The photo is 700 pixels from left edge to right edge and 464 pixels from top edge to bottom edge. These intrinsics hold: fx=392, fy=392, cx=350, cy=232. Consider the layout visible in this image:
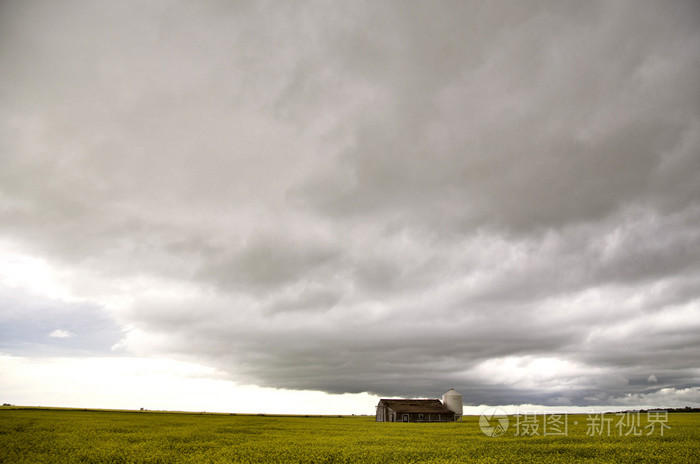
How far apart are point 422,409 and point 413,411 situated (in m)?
3.38

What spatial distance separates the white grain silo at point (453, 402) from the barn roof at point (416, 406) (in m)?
3.52

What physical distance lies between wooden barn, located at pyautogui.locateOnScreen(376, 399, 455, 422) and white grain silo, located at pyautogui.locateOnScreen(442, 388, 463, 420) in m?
2.78

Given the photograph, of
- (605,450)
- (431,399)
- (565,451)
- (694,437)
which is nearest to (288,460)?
(565,451)

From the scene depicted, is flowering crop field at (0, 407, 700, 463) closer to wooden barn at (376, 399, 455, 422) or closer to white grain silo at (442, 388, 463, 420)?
wooden barn at (376, 399, 455, 422)

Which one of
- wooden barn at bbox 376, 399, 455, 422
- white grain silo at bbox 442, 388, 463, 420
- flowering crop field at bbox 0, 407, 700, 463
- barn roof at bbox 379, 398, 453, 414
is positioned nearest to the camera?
flowering crop field at bbox 0, 407, 700, 463

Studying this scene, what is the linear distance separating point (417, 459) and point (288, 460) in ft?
32.3

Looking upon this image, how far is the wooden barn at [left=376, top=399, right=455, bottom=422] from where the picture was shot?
91.8m

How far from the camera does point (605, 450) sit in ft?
111

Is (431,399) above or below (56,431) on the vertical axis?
below

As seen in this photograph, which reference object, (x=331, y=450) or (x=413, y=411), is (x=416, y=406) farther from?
(x=331, y=450)

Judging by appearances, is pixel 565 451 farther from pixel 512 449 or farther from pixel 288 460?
pixel 288 460

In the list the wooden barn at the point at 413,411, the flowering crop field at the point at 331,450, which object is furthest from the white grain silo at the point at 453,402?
the flowering crop field at the point at 331,450

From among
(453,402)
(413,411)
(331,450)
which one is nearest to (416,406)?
(413,411)

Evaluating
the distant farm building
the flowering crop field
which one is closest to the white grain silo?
the distant farm building
